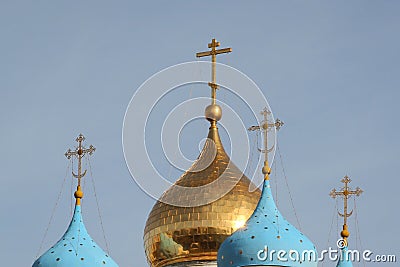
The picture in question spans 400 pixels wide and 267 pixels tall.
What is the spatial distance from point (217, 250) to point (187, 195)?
1.47m

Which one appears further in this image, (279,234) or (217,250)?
(217,250)

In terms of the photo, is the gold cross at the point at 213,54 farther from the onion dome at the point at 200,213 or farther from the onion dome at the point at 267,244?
the onion dome at the point at 267,244

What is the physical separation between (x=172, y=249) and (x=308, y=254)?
12.4 feet

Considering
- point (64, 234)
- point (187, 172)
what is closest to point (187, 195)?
point (187, 172)

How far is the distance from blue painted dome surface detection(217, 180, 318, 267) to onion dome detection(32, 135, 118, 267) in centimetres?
237

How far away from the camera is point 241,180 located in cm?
3619

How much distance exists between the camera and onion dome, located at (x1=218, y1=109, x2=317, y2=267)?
32281 millimetres

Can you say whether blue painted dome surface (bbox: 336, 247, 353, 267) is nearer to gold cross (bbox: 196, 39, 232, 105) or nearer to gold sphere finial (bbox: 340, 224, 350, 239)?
gold sphere finial (bbox: 340, 224, 350, 239)

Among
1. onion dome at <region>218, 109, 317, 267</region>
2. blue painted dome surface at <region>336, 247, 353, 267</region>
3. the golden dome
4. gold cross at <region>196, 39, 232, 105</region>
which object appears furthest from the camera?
gold cross at <region>196, 39, 232, 105</region>

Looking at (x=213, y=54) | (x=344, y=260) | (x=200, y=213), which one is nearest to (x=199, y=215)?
(x=200, y=213)

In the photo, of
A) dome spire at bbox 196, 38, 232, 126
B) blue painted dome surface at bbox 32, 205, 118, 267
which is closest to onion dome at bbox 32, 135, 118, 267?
blue painted dome surface at bbox 32, 205, 118, 267

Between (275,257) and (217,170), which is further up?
(217,170)

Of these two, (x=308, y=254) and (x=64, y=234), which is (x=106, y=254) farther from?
(x=308, y=254)

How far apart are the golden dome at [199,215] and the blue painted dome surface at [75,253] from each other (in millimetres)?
2253
